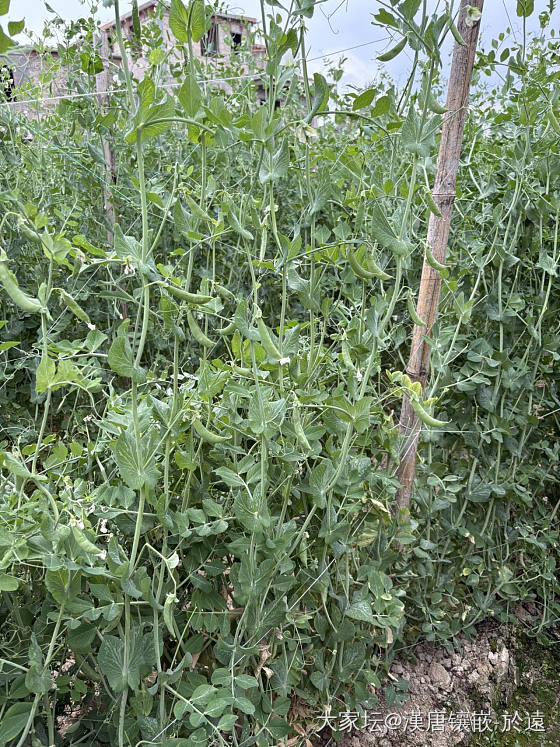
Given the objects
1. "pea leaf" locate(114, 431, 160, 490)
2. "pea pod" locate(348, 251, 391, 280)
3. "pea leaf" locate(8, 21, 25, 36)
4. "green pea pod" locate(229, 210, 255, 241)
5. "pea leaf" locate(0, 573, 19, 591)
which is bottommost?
"pea leaf" locate(0, 573, 19, 591)

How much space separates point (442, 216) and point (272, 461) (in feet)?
2.00

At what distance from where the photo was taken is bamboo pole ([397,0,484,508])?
3.88 ft

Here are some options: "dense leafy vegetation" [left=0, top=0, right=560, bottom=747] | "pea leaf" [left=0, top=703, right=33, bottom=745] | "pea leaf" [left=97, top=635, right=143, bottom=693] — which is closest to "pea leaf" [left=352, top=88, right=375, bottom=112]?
"dense leafy vegetation" [left=0, top=0, right=560, bottom=747]

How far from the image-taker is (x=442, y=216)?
1.20 m

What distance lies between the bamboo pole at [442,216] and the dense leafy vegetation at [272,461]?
66 millimetres

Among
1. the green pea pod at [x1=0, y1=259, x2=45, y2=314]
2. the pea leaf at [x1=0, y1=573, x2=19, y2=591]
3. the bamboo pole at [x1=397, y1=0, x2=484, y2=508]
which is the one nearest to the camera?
the green pea pod at [x1=0, y1=259, x2=45, y2=314]

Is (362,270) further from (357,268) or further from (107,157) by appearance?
(107,157)

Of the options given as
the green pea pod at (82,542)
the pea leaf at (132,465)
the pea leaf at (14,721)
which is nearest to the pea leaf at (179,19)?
the pea leaf at (132,465)

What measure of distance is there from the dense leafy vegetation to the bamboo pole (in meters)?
0.07

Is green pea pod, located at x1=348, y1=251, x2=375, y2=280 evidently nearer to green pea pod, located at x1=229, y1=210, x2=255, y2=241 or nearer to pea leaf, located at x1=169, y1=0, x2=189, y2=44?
green pea pod, located at x1=229, y1=210, x2=255, y2=241

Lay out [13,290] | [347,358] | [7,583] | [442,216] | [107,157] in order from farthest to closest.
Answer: [107,157] → [442,216] → [347,358] → [7,583] → [13,290]

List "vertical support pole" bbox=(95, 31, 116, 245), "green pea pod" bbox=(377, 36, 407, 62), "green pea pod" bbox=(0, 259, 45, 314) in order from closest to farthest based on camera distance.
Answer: "green pea pod" bbox=(0, 259, 45, 314) → "green pea pod" bbox=(377, 36, 407, 62) → "vertical support pole" bbox=(95, 31, 116, 245)

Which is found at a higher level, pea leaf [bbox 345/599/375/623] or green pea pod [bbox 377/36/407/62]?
green pea pod [bbox 377/36/407/62]

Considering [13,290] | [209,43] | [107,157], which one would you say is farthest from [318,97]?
[209,43]
